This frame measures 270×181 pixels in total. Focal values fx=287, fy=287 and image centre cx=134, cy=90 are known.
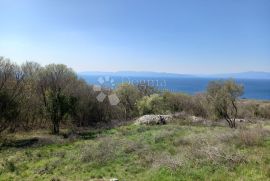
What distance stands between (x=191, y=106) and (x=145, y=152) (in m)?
53.3

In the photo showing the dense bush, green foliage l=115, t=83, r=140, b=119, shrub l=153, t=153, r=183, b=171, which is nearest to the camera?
shrub l=153, t=153, r=183, b=171

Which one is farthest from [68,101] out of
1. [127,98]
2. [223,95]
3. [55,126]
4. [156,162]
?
[156,162]

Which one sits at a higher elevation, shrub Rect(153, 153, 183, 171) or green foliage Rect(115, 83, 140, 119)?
shrub Rect(153, 153, 183, 171)

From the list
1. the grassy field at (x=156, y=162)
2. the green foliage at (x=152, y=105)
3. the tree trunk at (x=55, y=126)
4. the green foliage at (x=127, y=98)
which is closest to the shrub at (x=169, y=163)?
the grassy field at (x=156, y=162)

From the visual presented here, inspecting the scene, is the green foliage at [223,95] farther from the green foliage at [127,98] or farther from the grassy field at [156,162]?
the green foliage at [127,98]

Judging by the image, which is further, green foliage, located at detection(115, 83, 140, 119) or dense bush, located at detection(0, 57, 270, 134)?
green foliage, located at detection(115, 83, 140, 119)

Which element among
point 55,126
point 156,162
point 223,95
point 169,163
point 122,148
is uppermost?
point 223,95

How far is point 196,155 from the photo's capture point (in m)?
15.7

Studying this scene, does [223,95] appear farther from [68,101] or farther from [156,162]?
[156,162]

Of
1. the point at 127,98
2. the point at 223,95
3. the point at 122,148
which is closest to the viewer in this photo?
the point at 122,148

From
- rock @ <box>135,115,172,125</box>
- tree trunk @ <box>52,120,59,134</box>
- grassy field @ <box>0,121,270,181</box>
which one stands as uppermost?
grassy field @ <box>0,121,270,181</box>

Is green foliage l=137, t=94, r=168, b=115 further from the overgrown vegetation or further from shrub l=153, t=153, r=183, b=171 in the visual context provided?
shrub l=153, t=153, r=183, b=171

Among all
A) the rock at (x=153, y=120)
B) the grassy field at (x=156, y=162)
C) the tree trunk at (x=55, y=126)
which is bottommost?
the tree trunk at (x=55, y=126)

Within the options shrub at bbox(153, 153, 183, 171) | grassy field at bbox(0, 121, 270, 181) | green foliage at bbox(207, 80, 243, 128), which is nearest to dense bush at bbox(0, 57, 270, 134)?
green foliage at bbox(207, 80, 243, 128)
